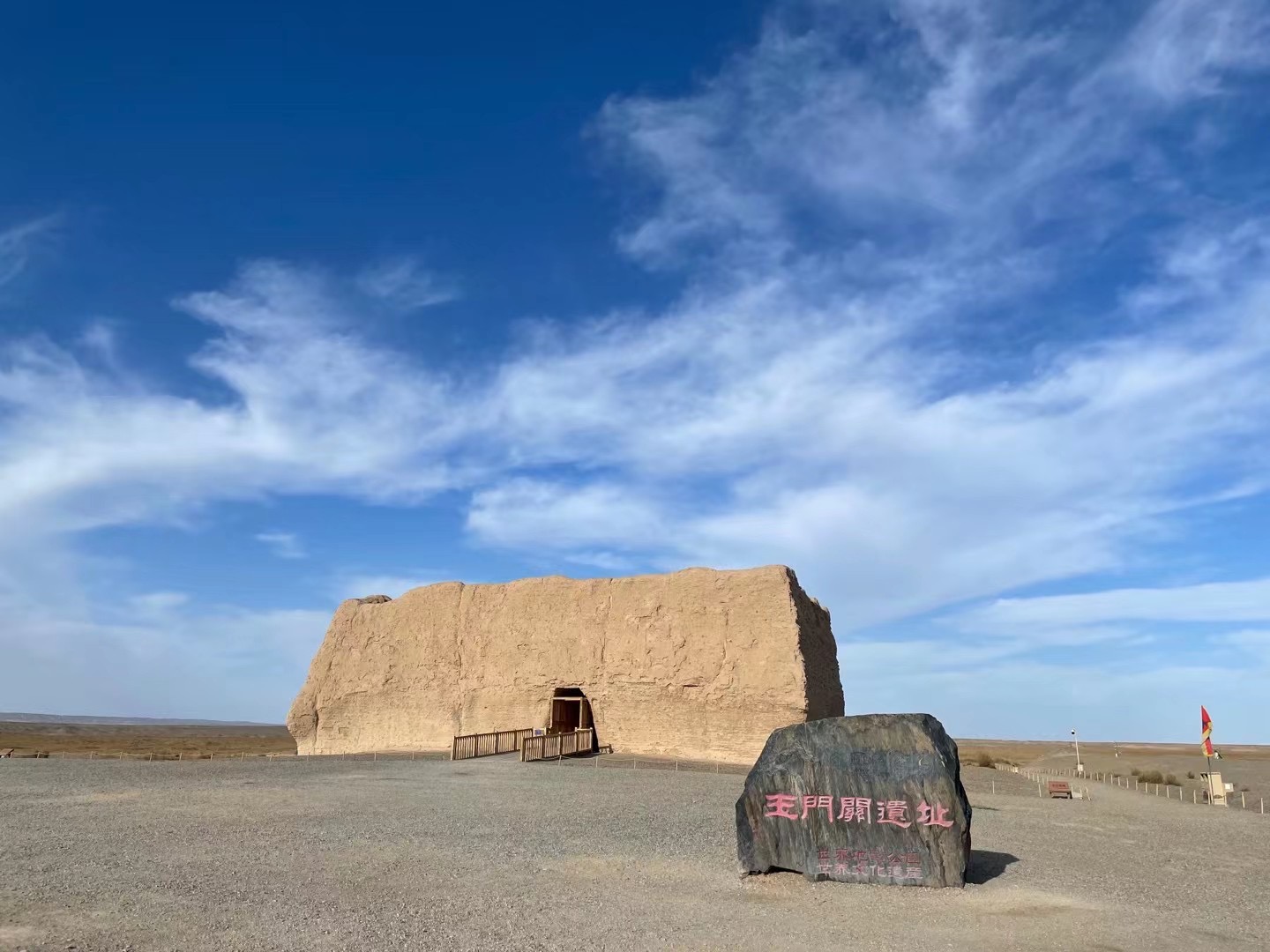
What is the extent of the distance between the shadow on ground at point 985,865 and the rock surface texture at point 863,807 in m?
0.64

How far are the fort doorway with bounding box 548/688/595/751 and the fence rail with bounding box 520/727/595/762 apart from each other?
68 centimetres

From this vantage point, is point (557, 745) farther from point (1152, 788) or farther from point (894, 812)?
point (1152, 788)

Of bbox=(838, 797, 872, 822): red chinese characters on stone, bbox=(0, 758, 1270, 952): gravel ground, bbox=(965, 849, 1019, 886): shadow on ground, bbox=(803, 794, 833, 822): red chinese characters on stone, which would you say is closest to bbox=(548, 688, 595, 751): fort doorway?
bbox=(0, 758, 1270, 952): gravel ground

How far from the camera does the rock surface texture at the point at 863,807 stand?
9828 mm

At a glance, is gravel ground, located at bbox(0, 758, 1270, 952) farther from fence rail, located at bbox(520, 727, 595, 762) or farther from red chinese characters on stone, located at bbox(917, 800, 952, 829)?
fence rail, located at bbox(520, 727, 595, 762)

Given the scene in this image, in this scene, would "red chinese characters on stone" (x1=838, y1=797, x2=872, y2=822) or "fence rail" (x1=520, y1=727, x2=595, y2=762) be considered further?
"fence rail" (x1=520, y1=727, x2=595, y2=762)

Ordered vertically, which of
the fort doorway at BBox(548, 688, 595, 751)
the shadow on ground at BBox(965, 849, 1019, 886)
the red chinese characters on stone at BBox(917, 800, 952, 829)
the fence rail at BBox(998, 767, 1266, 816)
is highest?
the fort doorway at BBox(548, 688, 595, 751)

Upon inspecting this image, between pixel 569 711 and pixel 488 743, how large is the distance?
12.5ft

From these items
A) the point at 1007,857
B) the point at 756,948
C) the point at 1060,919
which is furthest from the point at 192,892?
the point at 1007,857

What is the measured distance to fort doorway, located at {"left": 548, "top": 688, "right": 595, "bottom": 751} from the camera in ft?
Result: 92.5

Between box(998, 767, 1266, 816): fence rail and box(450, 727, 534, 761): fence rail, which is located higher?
box(450, 727, 534, 761): fence rail

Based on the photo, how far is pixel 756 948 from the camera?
7230 mm

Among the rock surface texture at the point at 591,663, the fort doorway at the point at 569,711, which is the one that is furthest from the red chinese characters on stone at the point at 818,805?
the fort doorway at the point at 569,711

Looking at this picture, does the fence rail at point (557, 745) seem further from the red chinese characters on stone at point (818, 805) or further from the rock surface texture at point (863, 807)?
the red chinese characters on stone at point (818, 805)
